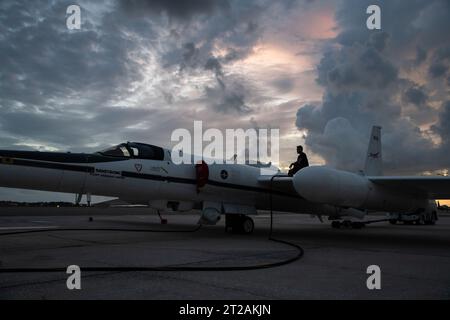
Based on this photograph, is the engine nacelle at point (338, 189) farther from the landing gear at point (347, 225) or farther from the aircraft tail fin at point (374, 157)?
the landing gear at point (347, 225)

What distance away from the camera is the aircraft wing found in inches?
384

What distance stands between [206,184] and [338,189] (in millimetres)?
3707

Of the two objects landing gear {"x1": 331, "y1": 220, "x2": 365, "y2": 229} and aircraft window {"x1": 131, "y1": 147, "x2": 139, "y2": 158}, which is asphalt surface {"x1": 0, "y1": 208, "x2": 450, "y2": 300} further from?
landing gear {"x1": 331, "y1": 220, "x2": 365, "y2": 229}

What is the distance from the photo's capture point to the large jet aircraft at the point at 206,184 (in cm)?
866

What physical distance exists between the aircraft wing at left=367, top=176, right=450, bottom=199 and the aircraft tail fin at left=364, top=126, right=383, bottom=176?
3.87 m

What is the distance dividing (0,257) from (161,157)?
4.98 meters

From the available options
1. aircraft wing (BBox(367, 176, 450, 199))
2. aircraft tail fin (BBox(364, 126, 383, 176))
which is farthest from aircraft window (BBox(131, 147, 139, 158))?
aircraft tail fin (BBox(364, 126, 383, 176))

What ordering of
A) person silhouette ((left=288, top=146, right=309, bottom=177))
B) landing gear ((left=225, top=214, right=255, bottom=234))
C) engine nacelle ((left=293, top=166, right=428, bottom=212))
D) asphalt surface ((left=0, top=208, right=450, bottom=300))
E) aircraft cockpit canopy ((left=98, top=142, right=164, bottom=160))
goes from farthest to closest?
landing gear ((left=225, top=214, right=255, bottom=234)) → person silhouette ((left=288, top=146, right=309, bottom=177)) → aircraft cockpit canopy ((left=98, top=142, right=164, bottom=160)) → engine nacelle ((left=293, top=166, right=428, bottom=212)) → asphalt surface ((left=0, top=208, right=450, bottom=300))

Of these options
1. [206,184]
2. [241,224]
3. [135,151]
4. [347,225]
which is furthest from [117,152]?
[347,225]

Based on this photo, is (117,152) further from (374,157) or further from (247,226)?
(374,157)

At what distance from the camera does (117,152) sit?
395 inches

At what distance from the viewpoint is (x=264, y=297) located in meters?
3.93

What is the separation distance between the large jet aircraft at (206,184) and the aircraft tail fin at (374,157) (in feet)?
10.4
